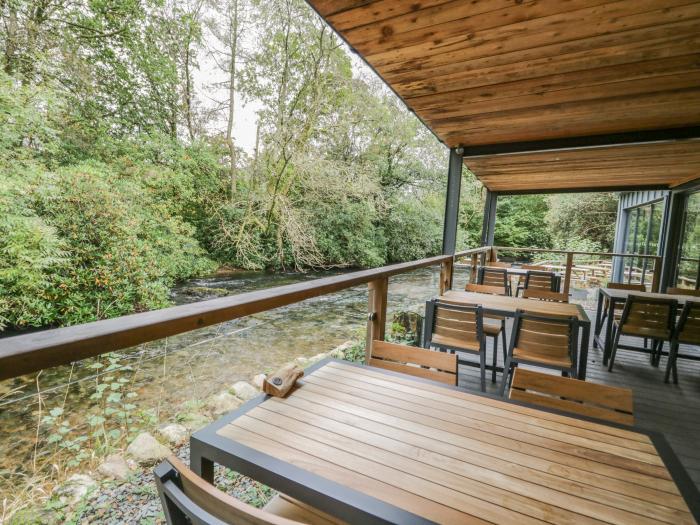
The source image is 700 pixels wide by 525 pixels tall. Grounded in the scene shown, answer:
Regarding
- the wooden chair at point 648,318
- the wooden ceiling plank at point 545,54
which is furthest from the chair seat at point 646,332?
the wooden ceiling plank at point 545,54

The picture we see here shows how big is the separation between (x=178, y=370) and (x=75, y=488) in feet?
7.08

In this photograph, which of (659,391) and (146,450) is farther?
(659,391)

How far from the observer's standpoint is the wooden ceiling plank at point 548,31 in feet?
5.56

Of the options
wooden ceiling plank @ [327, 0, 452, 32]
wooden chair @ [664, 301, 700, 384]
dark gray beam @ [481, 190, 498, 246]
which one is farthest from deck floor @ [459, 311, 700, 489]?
dark gray beam @ [481, 190, 498, 246]

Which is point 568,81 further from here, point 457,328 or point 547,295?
point 547,295

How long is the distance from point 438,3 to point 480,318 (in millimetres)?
1979

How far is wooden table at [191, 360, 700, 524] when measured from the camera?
2.67 ft

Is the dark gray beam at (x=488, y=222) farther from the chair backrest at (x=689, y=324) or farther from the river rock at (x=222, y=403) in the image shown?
the river rock at (x=222, y=403)

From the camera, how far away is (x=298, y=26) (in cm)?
991

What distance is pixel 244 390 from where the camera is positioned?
3.62 m

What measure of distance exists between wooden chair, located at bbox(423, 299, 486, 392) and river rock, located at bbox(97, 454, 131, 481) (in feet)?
7.45

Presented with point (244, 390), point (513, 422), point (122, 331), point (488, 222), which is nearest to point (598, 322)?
point (488, 222)

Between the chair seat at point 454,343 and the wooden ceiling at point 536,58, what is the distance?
1951mm

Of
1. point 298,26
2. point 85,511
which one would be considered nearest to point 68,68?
point 298,26
